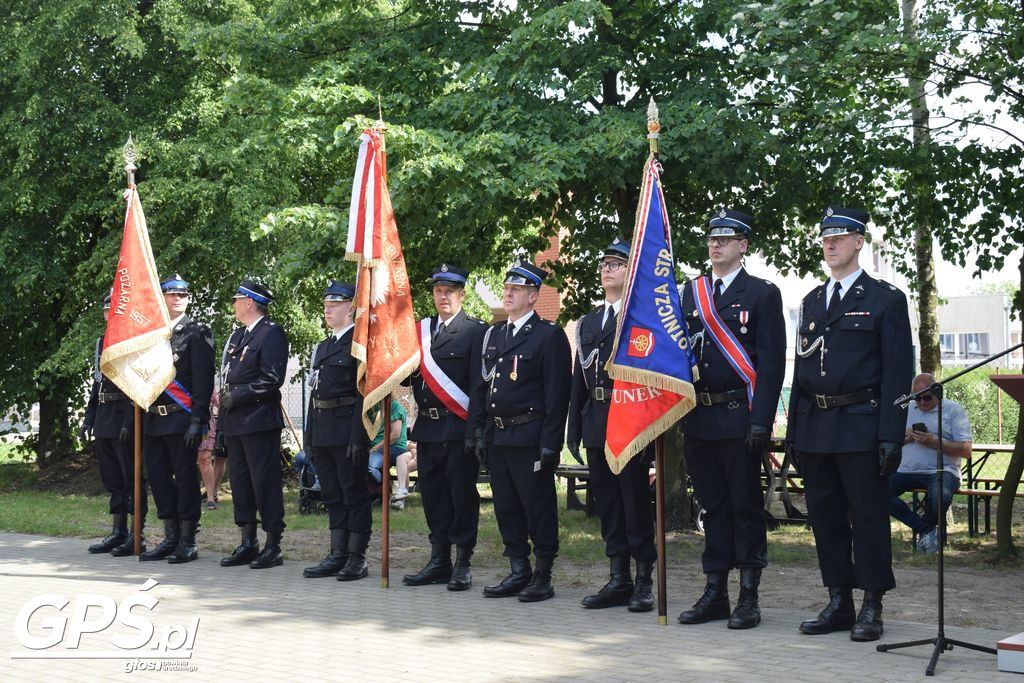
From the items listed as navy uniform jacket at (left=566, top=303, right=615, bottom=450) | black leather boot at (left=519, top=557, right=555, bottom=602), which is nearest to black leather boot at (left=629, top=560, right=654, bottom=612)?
black leather boot at (left=519, top=557, right=555, bottom=602)

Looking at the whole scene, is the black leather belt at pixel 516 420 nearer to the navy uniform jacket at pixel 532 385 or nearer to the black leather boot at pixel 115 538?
the navy uniform jacket at pixel 532 385

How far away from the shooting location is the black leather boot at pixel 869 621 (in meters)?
6.27

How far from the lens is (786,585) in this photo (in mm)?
8359

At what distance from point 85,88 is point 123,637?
11.1 meters

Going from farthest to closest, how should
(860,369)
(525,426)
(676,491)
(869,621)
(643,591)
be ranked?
(676,491), (525,426), (643,591), (860,369), (869,621)

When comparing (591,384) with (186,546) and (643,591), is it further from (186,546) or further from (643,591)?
(186,546)

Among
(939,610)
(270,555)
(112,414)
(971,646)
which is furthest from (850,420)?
(112,414)

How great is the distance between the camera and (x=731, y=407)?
22.7 feet

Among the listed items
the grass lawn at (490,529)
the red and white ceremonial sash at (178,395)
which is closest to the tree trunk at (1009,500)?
the grass lawn at (490,529)

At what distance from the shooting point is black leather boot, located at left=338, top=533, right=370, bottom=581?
8.77 m

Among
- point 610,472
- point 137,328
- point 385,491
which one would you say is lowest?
point 385,491

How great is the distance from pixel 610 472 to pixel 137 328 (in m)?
4.49

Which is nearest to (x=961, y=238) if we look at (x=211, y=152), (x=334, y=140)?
(x=334, y=140)

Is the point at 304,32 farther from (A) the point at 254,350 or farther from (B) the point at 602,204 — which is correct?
(A) the point at 254,350
